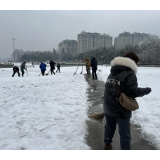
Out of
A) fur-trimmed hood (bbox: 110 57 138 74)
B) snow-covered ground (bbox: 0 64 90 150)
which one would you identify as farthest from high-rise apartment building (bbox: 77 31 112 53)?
fur-trimmed hood (bbox: 110 57 138 74)

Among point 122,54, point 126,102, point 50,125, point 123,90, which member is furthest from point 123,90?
point 122,54

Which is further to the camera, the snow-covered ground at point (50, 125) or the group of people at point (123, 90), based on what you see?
the snow-covered ground at point (50, 125)

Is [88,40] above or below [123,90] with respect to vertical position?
above

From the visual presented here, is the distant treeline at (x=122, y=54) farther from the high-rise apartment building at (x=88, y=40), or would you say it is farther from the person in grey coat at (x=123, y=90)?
the person in grey coat at (x=123, y=90)

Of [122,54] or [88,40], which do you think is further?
[88,40]

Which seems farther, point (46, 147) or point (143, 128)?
point (143, 128)

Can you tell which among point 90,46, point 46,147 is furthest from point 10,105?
point 90,46

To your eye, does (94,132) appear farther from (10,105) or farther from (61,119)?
(10,105)

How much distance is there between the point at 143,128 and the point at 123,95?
5.60ft

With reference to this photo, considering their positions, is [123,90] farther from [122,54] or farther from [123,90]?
[122,54]

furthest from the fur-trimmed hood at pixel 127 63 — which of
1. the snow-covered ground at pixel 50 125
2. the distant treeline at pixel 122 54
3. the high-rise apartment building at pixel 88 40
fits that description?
the high-rise apartment building at pixel 88 40

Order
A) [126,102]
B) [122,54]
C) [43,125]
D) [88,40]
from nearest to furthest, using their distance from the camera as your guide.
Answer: [126,102] → [43,125] → [122,54] → [88,40]
